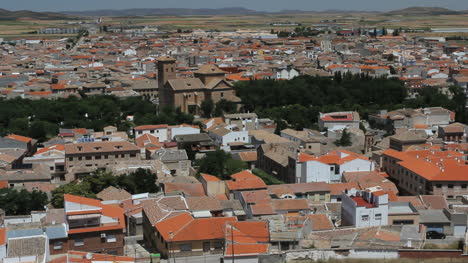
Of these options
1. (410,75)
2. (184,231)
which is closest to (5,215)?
(184,231)

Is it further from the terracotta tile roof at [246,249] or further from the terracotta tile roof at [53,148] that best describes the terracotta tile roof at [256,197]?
the terracotta tile roof at [53,148]

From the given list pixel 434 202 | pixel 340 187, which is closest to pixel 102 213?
pixel 340 187

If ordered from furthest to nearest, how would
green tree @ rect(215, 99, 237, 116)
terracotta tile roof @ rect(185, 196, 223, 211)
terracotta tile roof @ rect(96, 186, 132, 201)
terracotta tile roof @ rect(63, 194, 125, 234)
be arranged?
green tree @ rect(215, 99, 237, 116)
terracotta tile roof @ rect(96, 186, 132, 201)
terracotta tile roof @ rect(185, 196, 223, 211)
terracotta tile roof @ rect(63, 194, 125, 234)

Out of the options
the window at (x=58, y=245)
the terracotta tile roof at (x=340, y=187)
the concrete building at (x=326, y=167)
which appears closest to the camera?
the window at (x=58, y=245)

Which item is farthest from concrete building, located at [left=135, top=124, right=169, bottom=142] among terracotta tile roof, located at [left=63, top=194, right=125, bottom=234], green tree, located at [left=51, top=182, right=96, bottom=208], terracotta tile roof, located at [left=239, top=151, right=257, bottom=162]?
terracotta tile roof, located at [left=63, top=194, right=125, bottom=234]

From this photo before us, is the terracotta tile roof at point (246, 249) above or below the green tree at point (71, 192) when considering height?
above

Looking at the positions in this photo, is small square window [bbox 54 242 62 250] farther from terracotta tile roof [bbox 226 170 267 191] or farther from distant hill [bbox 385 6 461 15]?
distant hill [bbox 385 6 461 15]

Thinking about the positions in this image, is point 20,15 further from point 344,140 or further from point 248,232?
point 248,232

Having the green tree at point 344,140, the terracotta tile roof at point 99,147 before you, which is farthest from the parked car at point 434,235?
the terracotta tile roof at point 99,147

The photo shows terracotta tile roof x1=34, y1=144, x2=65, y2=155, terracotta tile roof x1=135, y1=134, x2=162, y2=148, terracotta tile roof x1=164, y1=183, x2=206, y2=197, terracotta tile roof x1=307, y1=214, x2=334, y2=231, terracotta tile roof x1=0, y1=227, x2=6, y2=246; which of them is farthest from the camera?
terracotta tile roof x1=135, y1=134, x2=162, y2=148
